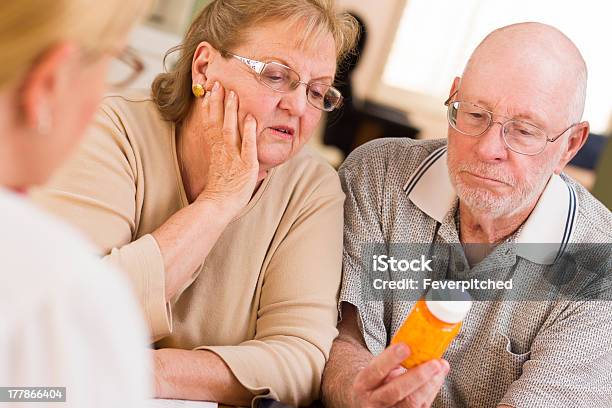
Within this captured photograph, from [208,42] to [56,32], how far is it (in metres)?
1.11

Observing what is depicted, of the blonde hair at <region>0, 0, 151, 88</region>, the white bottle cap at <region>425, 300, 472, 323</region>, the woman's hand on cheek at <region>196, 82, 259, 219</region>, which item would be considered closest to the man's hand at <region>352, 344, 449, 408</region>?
the white bottle cap at <region>425, 300, 472, 323</region>

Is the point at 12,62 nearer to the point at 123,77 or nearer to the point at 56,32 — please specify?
the point at 56,32

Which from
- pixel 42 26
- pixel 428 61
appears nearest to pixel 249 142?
pixel 42 26

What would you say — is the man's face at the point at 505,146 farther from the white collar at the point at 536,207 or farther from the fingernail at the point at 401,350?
the fingernail at the point at 401,350

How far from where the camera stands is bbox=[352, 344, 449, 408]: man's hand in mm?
1281

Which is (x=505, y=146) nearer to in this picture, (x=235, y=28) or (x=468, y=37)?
(x=235, y=28)

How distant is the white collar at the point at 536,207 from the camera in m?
1.77

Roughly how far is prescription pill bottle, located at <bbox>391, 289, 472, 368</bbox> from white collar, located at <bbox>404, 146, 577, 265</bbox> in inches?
22.6

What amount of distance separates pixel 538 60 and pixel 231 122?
68 cm

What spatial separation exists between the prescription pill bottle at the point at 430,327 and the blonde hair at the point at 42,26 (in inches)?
27.8

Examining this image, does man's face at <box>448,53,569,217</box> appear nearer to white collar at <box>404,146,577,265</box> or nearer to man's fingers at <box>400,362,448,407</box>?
white collar at <box>404,146,577,265</box>

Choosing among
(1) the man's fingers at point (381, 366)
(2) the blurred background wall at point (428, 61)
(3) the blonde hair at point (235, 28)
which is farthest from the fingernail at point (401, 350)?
(2) the blurred background wall at point (428, 61)

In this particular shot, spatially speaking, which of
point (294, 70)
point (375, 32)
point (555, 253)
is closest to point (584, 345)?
point (555, 253)

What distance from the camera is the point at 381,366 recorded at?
134 centimetres
